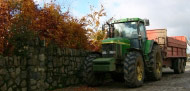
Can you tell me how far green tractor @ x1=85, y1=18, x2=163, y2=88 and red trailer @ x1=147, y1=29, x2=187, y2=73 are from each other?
1830 mm

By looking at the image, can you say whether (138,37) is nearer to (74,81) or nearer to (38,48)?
(74,81)

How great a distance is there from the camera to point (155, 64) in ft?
35.0

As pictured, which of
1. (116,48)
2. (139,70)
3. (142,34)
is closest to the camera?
(116,48)

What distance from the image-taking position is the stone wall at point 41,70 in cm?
689

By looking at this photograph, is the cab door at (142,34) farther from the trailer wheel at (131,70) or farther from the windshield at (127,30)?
the trailer wheel at (131,70)

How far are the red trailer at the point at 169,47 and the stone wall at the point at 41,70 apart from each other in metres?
4.66

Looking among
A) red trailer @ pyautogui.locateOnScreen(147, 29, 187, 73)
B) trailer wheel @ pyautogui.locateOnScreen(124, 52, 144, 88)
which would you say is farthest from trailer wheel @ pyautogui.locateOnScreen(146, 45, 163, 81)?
trailer wheel @ pyautogui.locateOnScreen(124, 52, 144, 88)

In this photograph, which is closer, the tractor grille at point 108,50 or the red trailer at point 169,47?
the tractor grille at point 108,50

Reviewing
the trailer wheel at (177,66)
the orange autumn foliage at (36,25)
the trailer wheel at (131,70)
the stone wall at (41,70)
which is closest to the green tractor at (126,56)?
the trailer wheel at (131,70)

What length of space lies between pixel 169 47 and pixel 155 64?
116 inches

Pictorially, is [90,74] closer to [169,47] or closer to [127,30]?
[127,30]

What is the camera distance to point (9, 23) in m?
8.94

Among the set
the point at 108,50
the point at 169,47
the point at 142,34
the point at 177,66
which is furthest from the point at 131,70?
the point at 177,66

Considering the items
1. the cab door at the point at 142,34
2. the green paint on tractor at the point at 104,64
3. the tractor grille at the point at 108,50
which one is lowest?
the green paint on tractor at the point at 104,64
